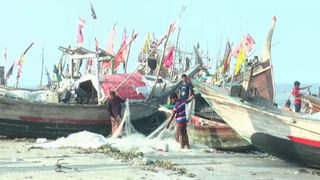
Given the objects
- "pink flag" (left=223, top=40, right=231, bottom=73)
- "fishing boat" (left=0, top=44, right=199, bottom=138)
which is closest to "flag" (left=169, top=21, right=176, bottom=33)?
"fishing boat" (left=0, top=44, right=199, bottom=138)

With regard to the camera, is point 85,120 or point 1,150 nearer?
point 1,150

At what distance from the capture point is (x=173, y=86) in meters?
17.9

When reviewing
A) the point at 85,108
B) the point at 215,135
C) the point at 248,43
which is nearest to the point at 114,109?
the point at 85,108

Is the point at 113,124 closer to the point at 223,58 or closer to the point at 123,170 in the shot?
the point at 123,170

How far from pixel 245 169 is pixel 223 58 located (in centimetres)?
1704

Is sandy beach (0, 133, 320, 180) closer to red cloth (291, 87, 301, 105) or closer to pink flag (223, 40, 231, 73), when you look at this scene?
red cloth (291, 87, 301, 105)

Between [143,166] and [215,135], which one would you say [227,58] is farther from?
[143,166]

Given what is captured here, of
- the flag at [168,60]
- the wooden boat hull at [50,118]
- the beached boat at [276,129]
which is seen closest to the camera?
the beached boat at [276,129]

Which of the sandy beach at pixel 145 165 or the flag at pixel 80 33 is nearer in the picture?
the sandy beach at pixel 145 165

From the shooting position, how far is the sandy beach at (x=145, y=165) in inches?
375

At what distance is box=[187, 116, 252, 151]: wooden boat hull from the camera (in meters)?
13.7

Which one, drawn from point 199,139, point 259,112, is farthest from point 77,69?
point 259,112

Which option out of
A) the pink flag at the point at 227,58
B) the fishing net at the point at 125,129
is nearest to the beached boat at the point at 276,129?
the fishing net at the point at 125,129

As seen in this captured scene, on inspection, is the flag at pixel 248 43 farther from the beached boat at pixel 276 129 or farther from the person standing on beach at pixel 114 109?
the beached boat at pixel 276 129
